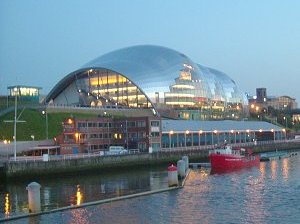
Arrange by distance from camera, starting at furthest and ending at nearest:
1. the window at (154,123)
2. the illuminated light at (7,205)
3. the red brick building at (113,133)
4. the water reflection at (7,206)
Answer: the window at (154,123) < the red brick building at (113,133) < the illuminated light at (7,205) < the water reflection at (7,206)

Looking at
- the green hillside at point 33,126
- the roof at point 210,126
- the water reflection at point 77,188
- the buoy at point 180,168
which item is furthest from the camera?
the roof at point 210,126

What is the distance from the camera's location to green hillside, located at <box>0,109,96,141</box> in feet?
201

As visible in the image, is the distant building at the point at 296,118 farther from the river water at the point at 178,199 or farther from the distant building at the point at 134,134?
the river water at the point at 178,199

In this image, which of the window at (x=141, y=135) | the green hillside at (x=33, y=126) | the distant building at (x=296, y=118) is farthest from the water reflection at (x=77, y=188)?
the distant building at (x=296, y=118)

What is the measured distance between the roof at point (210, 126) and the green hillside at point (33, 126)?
13806 mm

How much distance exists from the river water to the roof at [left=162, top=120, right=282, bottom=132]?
3042 cm

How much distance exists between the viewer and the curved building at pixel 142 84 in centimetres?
9250

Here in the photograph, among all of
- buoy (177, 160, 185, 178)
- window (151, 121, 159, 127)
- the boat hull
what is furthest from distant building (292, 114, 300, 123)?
buoy (177, 160, 185, 178)

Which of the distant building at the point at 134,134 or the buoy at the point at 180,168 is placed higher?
the distant building at the point at 134,134

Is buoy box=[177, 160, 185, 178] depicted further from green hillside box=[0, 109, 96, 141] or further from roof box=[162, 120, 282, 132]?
roof box=[162, 120, 282, 132]

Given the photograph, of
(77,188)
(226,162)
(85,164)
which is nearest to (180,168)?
(77,188)

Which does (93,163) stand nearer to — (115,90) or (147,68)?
(115,90)

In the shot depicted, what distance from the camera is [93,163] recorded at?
166ft

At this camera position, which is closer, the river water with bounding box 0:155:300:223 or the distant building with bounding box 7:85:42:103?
the river water with bounding box 0:155:300:223
